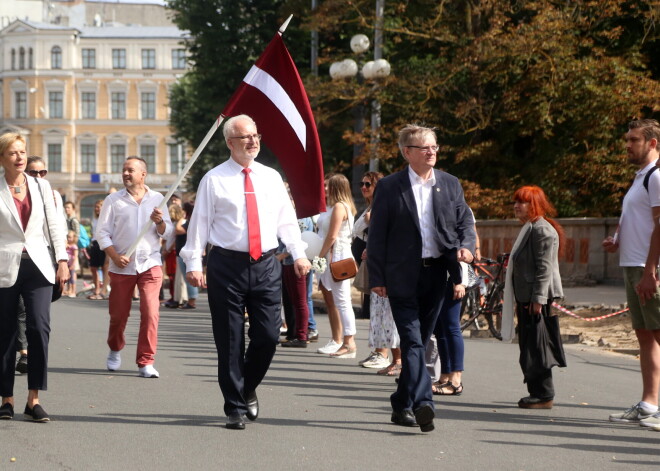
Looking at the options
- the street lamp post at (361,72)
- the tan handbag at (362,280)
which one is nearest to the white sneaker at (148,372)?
the tan handbag at (362,280)

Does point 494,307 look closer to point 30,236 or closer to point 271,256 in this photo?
point 271,256

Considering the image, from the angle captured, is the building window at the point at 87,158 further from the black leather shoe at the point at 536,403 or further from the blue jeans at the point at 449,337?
the black leather shoe at the point at 536,403

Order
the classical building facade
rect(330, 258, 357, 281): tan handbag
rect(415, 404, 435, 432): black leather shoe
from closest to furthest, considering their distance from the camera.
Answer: rect(415, 404, 435, 432): black leather shoe < rect(330, 258, 357, 281): tan handbag < the classical building facade

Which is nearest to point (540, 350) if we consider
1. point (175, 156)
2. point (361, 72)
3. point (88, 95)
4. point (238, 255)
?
point (238, 255)

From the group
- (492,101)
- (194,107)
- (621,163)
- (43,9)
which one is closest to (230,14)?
(194,107)

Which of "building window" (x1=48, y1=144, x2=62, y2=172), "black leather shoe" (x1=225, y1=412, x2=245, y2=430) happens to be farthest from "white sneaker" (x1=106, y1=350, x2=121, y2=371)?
"building window" (x1=48, y1=144, x2=62, y2=172)

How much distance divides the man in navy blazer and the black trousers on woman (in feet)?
4.21

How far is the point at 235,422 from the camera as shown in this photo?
24.1ft

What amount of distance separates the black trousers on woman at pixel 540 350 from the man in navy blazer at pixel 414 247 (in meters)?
1.28

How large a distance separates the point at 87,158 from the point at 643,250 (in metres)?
85.9

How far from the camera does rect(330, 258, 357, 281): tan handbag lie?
11266mm

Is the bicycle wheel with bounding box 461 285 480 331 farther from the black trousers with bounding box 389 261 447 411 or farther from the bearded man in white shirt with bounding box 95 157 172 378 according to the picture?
the black trousers with bounding box 389 261 447 411

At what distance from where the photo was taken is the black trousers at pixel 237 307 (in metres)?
7.39

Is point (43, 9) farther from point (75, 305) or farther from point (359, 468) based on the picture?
point (359, 468)
